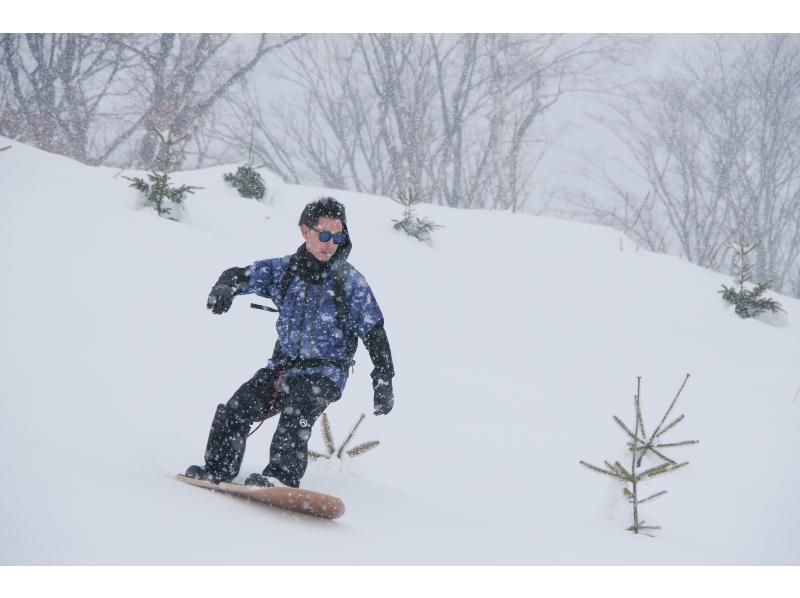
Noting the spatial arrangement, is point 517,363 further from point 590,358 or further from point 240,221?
point 240,221

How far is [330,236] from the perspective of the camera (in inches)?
101

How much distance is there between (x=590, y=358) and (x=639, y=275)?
3.60 m

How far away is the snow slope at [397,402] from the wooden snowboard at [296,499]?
0.18 ft

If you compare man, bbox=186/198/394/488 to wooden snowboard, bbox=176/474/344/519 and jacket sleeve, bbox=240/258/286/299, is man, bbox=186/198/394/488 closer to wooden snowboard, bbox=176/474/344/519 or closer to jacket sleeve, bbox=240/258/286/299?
jacket sleeve, bbox=240/258/286/299

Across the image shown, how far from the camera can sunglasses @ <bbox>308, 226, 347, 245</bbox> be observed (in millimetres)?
2541

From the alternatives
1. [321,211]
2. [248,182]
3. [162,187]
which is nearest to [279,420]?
[321,211]

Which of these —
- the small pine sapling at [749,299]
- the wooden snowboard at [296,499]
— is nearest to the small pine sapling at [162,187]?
the wooden snowboard at [296,499]

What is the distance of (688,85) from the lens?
19531 millimetres

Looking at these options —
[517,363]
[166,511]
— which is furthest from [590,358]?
→ [166,511]

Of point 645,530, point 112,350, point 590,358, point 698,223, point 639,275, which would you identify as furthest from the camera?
point 698,223

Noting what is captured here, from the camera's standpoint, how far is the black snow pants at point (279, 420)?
2.40m

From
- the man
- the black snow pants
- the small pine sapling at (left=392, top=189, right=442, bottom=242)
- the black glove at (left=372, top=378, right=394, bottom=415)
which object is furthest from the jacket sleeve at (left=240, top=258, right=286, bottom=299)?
the small pine sapling at (left=392, top=189, right=442, bottom=242)

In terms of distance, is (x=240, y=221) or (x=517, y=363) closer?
(x=517, y=363)

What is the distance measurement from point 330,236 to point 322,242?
0.06m
